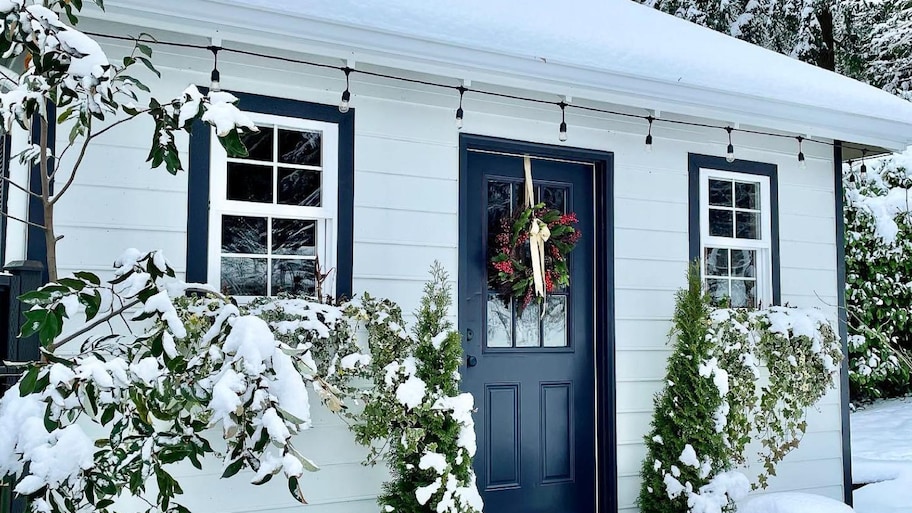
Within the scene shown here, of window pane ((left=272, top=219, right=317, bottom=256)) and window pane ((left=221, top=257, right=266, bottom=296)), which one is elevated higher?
window pane ((left=272, top=219, right=317, bottom=256))

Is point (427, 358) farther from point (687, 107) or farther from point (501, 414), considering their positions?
point (687, 107)

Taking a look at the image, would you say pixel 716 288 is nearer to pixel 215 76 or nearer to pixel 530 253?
pixel 530 253

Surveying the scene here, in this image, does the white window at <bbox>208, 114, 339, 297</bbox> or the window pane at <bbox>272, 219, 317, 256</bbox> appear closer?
the white window at <bbox>208, 114, 339, 297</bbox>

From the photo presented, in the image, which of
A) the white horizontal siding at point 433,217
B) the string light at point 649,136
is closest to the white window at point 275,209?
the white horizontal siding at point 433,217

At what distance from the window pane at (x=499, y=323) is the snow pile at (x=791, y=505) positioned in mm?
1471

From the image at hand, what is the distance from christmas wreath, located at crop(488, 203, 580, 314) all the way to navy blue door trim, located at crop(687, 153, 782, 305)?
0.91m

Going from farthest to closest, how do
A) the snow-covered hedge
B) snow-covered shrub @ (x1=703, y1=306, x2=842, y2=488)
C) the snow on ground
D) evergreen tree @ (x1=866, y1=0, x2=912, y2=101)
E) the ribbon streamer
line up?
evergreen tree @ (x1=866, y1=0, x2=912, y2=101) < the snow on ground < snow-covered shrub @ (x1=703, y1=306, x2=842, y2=488) < the ribbon streamer < the snow-covered hedge

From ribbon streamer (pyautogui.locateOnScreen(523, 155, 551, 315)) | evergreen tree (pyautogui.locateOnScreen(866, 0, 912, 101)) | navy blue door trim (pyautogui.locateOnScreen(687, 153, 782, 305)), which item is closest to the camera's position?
ribbon streamer (pyautogui.locateOnScreen(523, 155, 551, 315))

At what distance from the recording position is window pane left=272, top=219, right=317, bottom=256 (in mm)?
3875

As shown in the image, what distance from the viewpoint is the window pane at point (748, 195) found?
5.21 m

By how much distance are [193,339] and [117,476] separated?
924 mm

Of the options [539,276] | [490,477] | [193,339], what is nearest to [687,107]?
[539,276]

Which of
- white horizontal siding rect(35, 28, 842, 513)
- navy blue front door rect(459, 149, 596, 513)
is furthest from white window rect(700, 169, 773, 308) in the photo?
navy blue front door rect(459, 149, 596, 513)

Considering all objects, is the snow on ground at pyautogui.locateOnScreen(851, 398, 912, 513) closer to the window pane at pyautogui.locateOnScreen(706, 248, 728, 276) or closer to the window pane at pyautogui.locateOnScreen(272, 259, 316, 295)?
the window pane at pyautogui.locateOnScreen(706, 248, 728, 276)
